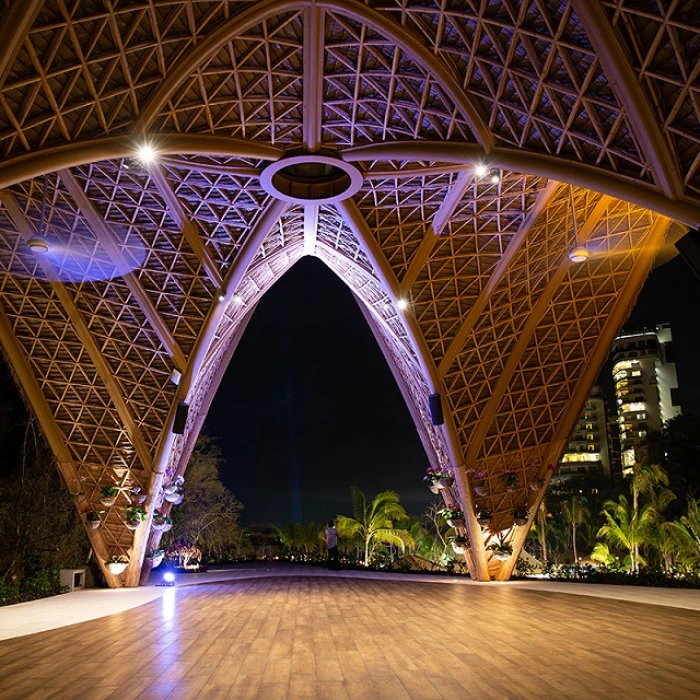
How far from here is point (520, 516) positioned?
74.0 feet

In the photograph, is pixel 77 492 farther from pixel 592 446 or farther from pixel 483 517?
pixel 592 446

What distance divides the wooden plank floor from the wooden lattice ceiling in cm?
788

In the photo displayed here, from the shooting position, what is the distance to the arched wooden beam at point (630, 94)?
11.1 metres

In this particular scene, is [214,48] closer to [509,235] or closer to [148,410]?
[509,235]

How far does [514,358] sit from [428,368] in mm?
3240

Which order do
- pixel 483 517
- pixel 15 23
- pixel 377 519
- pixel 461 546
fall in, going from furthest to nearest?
pixel 377 519
pixel 461 546
pixel 483 517
pixel 15 23

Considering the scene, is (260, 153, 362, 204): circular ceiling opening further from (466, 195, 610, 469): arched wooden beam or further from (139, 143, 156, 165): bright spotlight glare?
(466, 195, 610, 469): arched wooden beam

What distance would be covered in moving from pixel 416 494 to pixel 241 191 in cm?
6062

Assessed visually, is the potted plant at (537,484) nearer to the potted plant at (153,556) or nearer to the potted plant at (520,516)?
the potted plant at (520,516)

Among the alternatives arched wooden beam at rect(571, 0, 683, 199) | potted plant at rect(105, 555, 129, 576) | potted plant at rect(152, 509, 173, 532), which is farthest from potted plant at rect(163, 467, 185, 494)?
arched wooden beam at rect(571, 0, 683, 199)

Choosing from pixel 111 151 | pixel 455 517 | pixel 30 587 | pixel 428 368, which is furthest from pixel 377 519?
pixel 111 151

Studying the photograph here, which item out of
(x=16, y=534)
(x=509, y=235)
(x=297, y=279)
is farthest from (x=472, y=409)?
(x=297, y=279)

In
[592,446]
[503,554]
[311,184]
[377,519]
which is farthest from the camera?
[592,446]

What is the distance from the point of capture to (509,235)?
2255cm
